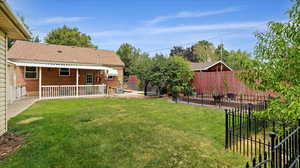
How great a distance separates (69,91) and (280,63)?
15.6m

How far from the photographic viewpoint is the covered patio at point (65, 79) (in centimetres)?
1446

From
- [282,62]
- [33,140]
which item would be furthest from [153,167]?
[33,140]

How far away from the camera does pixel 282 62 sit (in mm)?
3318

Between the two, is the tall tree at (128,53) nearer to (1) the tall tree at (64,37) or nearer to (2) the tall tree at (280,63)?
(1) the tall tree at (64,37)

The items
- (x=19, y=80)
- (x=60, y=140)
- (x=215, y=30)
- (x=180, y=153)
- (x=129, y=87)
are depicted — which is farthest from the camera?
(x=129, y=87)

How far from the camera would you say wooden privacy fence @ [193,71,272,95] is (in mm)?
12695

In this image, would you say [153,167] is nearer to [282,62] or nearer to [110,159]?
[110,159]

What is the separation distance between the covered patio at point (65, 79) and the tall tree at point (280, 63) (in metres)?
14.3

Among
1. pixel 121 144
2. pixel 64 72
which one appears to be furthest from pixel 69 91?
pixel 121 144

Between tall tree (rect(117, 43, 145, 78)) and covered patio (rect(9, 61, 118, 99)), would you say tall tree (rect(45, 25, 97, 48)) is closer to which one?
tall tree (rect(117, 43, 145, 78))

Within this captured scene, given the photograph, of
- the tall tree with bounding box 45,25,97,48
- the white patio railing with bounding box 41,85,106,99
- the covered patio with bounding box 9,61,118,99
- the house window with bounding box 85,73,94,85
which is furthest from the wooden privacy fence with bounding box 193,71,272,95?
the tall tree with bounding box 45,25,97,48

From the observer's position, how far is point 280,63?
132 inches

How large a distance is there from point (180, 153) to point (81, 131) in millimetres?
3371

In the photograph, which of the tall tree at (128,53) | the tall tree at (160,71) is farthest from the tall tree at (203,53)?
the tall tree at (160,71)
